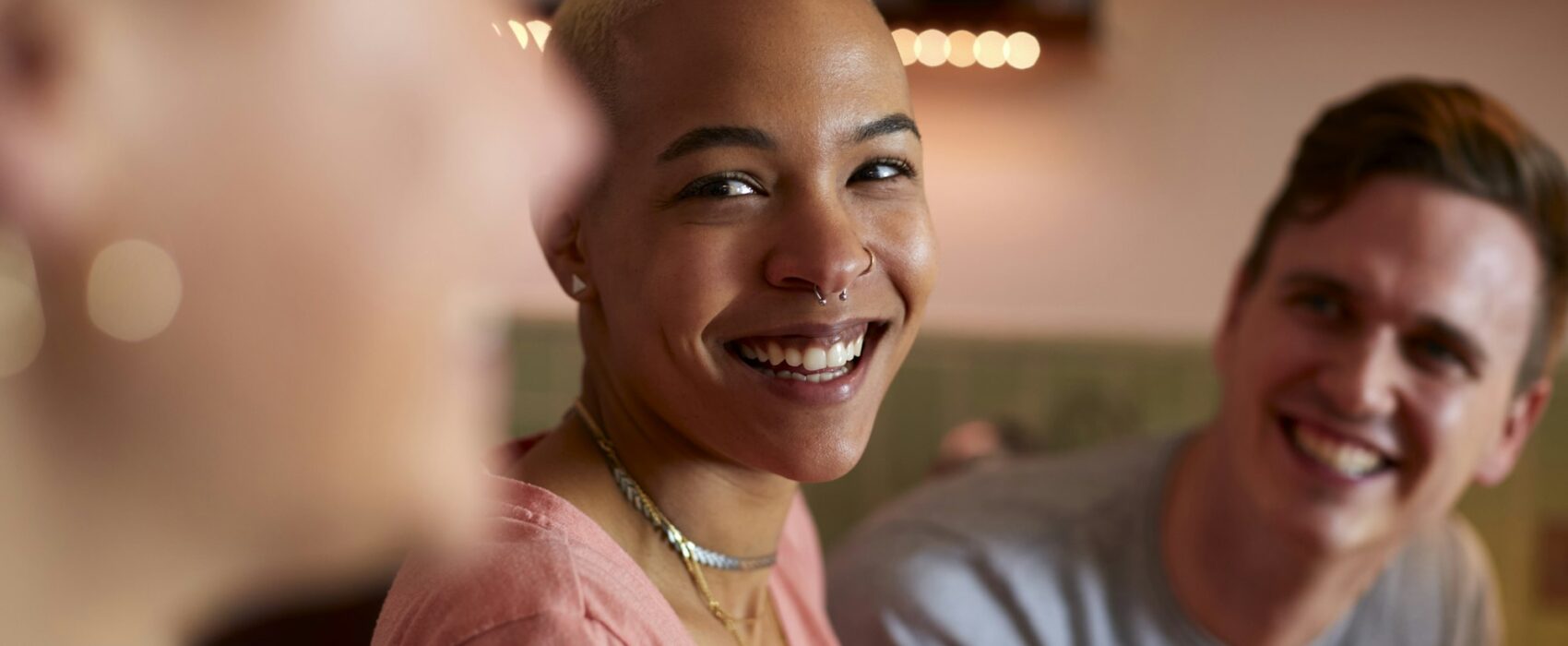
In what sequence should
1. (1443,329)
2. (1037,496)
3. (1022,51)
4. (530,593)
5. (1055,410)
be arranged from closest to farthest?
(530,593) → (1443,329) → (1037,496) → (1055,410) → (1022,51)

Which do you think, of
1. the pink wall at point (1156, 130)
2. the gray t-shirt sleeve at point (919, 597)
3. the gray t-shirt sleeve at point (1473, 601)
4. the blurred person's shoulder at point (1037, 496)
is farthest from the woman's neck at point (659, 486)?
the pink wall at point (1156, 130)

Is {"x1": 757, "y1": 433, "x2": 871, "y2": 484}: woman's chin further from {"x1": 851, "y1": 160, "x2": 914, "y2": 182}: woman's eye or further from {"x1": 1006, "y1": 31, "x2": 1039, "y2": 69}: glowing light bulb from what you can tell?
{"x1": 1006, "y1": 31, "x2": 1039, "y2": 69}: glowing light bulb

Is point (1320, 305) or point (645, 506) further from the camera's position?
point (1320, 305)

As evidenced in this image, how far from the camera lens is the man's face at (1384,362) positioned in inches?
58.1

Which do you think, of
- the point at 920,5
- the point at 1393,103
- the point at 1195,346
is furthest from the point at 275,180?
the point at 920,5

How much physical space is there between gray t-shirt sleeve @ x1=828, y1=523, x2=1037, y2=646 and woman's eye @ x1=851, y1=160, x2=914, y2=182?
0.77m

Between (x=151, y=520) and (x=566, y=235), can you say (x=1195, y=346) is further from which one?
(x=151, y=520)

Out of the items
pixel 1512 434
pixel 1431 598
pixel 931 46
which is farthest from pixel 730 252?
pixel 931 46

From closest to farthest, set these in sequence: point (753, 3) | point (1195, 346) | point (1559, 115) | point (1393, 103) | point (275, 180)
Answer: point (275, 180)
point (753, 3)
point (1393, 103)
point (1195, 346)
point (1559, 115)

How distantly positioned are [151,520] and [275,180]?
64mm

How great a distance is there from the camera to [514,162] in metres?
0.25

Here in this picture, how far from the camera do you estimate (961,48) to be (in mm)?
2760

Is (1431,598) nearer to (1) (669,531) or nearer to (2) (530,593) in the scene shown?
(1) (669,531)

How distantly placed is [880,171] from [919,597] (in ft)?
2.55
